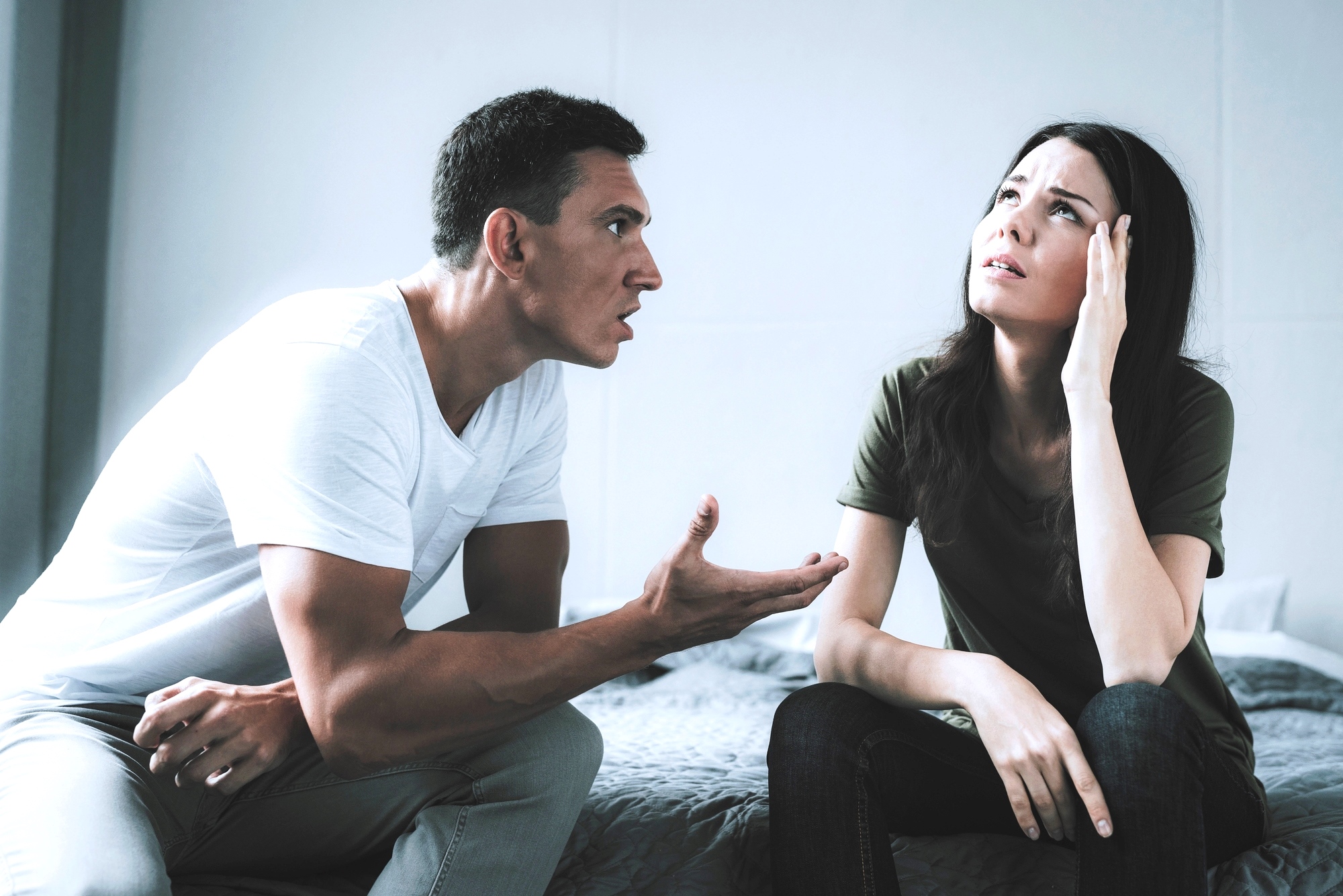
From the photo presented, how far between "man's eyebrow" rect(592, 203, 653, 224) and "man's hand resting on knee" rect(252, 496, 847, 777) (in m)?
0.54

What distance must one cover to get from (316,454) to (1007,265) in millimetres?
906

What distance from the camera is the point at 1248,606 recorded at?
2.32 m

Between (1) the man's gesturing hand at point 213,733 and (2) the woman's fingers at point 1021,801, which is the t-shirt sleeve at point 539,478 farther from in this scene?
(2) the woman's fingers at point 1021,801

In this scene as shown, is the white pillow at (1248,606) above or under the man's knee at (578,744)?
above

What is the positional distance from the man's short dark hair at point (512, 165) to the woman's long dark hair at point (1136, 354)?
60 cm

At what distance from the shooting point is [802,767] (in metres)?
1.04

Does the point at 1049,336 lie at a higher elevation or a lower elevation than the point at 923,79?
lower

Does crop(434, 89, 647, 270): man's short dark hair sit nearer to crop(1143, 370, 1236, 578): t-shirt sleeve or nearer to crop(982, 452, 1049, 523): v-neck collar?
crop(982, 452, 1049, 523): v-neck collar

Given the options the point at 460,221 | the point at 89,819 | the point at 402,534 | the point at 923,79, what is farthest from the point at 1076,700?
the point at 923,79

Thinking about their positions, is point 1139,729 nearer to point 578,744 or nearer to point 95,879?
point 578,744

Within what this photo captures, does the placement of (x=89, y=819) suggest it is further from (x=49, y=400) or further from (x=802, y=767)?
(x=49, y=400)

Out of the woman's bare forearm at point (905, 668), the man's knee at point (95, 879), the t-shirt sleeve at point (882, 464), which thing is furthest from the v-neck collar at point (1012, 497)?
the man's knee at point (95, 879)

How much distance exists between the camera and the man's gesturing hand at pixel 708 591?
0.99 meters

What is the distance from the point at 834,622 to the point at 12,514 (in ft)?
8.56
